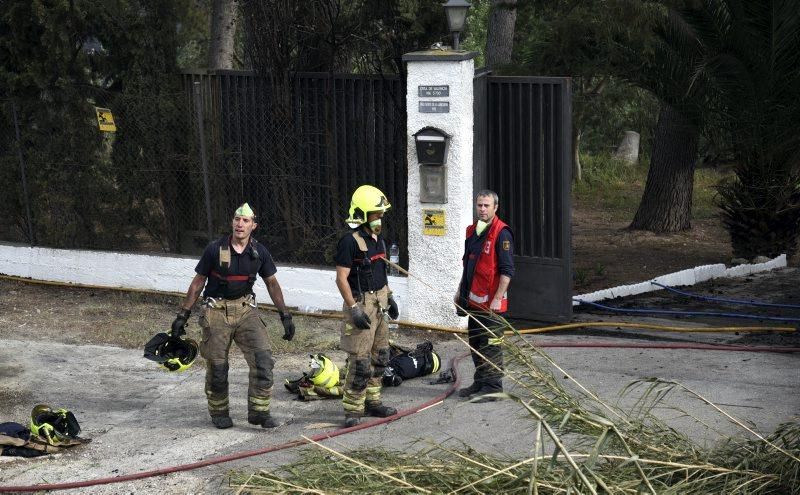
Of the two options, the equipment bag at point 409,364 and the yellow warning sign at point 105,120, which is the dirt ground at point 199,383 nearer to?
the equipment bag at point 409,364

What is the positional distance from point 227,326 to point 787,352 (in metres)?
4.98

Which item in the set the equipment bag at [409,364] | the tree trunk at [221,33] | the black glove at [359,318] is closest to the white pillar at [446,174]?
the equipment bag at [409,364]

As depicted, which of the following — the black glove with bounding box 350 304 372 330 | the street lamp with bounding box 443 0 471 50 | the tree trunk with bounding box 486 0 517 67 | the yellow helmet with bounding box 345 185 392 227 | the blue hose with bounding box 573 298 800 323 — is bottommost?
the blue hose with bounding box 573 298 800 323

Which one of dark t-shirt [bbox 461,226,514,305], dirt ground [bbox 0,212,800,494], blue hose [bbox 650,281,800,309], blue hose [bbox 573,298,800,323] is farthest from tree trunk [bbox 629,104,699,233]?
dark t-shirt [bbox 461,226,514,305]

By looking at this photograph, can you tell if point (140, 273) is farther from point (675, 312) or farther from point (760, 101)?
point (760, 101)

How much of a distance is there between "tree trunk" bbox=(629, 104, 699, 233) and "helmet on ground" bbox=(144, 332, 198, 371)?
11470 millimetres

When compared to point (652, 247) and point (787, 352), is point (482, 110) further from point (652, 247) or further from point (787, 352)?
point (652, 247)

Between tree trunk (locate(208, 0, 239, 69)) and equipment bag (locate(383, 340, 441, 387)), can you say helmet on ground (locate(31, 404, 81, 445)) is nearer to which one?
equipment bag (locate(383, 340, 441, 387))

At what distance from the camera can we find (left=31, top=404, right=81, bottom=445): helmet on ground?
7660 millimetres

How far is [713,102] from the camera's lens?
14078mm

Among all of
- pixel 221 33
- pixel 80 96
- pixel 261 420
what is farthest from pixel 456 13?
pixel 221 33

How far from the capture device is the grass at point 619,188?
22022 mm

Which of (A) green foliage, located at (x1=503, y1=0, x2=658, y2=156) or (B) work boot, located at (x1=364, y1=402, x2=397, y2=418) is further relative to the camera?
(A) green foliage, located at (x1=503, y1=0, x2=658, y2=156)

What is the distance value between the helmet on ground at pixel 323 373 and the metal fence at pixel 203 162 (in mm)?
2915
